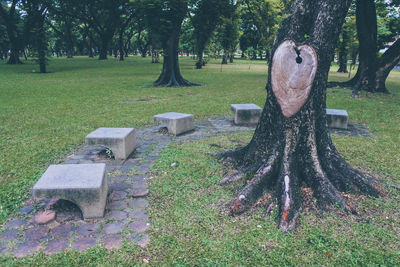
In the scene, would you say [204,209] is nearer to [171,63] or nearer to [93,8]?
[171,63]

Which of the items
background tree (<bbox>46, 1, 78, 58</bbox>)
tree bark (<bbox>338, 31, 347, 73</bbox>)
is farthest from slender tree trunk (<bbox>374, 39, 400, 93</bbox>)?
background tree (<bbox>46, 1, 78, 58</bbox>)

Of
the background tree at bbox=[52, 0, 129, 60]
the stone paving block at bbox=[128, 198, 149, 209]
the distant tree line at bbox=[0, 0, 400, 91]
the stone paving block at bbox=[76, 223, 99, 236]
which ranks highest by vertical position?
the background tree at bbox=[52, 0, 129, 60]

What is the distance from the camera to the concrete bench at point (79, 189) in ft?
11.1

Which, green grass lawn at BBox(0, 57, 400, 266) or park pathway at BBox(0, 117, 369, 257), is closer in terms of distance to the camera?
green grass lawn at BBox(0, 57, 400, 266)

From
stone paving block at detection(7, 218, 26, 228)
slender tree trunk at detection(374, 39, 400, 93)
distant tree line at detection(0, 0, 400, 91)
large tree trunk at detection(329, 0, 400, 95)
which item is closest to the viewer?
stone paving block at detection(7, 218, 26, 228)

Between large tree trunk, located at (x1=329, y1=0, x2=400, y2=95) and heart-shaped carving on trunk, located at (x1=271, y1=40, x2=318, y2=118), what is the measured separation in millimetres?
12727

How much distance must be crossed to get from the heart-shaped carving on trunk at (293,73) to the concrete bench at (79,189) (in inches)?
99.1

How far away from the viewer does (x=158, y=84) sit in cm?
1677

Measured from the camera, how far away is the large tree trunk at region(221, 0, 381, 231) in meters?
3.73

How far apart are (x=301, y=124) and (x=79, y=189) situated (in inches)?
112

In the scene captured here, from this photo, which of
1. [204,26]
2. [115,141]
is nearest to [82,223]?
[115,141]

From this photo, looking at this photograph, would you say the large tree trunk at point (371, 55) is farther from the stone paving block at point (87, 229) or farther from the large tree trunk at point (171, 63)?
the stone paving block at point (87, 229)

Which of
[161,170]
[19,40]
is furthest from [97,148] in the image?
[19,40]

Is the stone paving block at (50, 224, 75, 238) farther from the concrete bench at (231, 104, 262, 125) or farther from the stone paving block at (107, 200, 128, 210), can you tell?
the concrete bench at (231, 104, 262, 125)
